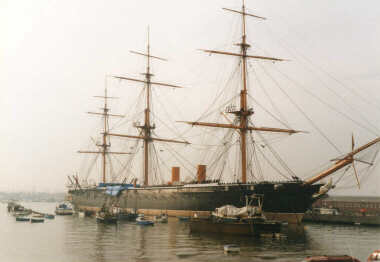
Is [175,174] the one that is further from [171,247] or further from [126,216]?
[171,247]

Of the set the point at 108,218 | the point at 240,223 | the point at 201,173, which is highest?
the point at 201,173

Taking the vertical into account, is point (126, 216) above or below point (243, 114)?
below

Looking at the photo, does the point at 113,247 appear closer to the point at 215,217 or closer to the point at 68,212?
the point at 215,217

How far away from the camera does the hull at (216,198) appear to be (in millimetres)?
43281

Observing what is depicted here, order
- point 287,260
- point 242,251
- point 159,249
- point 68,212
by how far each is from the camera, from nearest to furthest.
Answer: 1. point 287,260
2. point 242,251
3. point 159,249
4. point 68,212

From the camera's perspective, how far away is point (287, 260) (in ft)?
84.3

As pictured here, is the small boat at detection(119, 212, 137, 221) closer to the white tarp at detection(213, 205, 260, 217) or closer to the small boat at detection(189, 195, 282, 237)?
the small boat at detection(189, 195, 282, 237)

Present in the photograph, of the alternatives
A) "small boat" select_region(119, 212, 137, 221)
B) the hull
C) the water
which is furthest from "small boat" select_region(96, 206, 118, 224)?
the water

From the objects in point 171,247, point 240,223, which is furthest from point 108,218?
point 171,247

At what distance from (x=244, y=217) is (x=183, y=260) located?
12619 millimetres

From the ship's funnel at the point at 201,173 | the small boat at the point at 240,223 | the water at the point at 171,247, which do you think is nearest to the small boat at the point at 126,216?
the ship's funnel at the point at 201,173

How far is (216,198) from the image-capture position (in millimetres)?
48719

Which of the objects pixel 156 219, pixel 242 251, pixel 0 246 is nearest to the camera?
pixel 242 251

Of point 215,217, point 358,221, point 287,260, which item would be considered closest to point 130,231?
point 215,217
